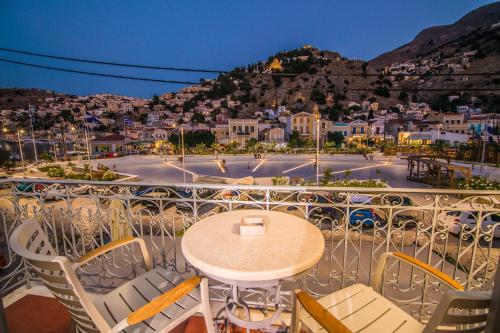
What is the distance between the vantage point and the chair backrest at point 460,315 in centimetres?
83

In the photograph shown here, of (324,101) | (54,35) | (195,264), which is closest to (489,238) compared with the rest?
(195,264)

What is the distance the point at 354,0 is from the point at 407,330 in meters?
48.9

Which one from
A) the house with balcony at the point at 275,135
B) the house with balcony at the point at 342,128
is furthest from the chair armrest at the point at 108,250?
the house with balcony at the point at 342,128

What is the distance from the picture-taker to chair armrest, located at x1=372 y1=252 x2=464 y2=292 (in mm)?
1359

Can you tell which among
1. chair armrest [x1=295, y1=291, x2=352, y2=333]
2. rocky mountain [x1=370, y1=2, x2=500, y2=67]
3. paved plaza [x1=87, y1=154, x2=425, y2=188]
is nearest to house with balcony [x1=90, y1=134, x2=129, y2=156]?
paved plaza [x1=87, y1=154, x2=425, y2=188]

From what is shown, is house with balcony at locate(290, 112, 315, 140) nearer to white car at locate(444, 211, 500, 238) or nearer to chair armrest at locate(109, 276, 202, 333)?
white car at locate(444, 211, 500, 238)

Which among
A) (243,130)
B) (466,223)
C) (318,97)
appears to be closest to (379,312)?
(466,223)

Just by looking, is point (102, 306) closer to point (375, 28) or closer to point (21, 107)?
point (21, 107)

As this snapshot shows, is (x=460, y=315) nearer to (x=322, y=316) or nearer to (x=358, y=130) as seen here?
(x=322, y=316)

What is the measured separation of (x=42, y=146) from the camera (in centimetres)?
6100

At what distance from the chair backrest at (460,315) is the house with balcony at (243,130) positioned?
5247 centimetres

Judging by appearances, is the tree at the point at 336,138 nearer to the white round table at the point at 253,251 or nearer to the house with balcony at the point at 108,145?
→ the house with balcony at the point at 108,145

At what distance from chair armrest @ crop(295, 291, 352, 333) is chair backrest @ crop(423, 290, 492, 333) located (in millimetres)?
318

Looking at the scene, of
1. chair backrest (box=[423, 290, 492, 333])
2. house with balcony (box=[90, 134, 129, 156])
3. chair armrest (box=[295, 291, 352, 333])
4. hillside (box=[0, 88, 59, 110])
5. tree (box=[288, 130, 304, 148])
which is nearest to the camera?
chair backrest (box=[423, 290, 492, 333])
